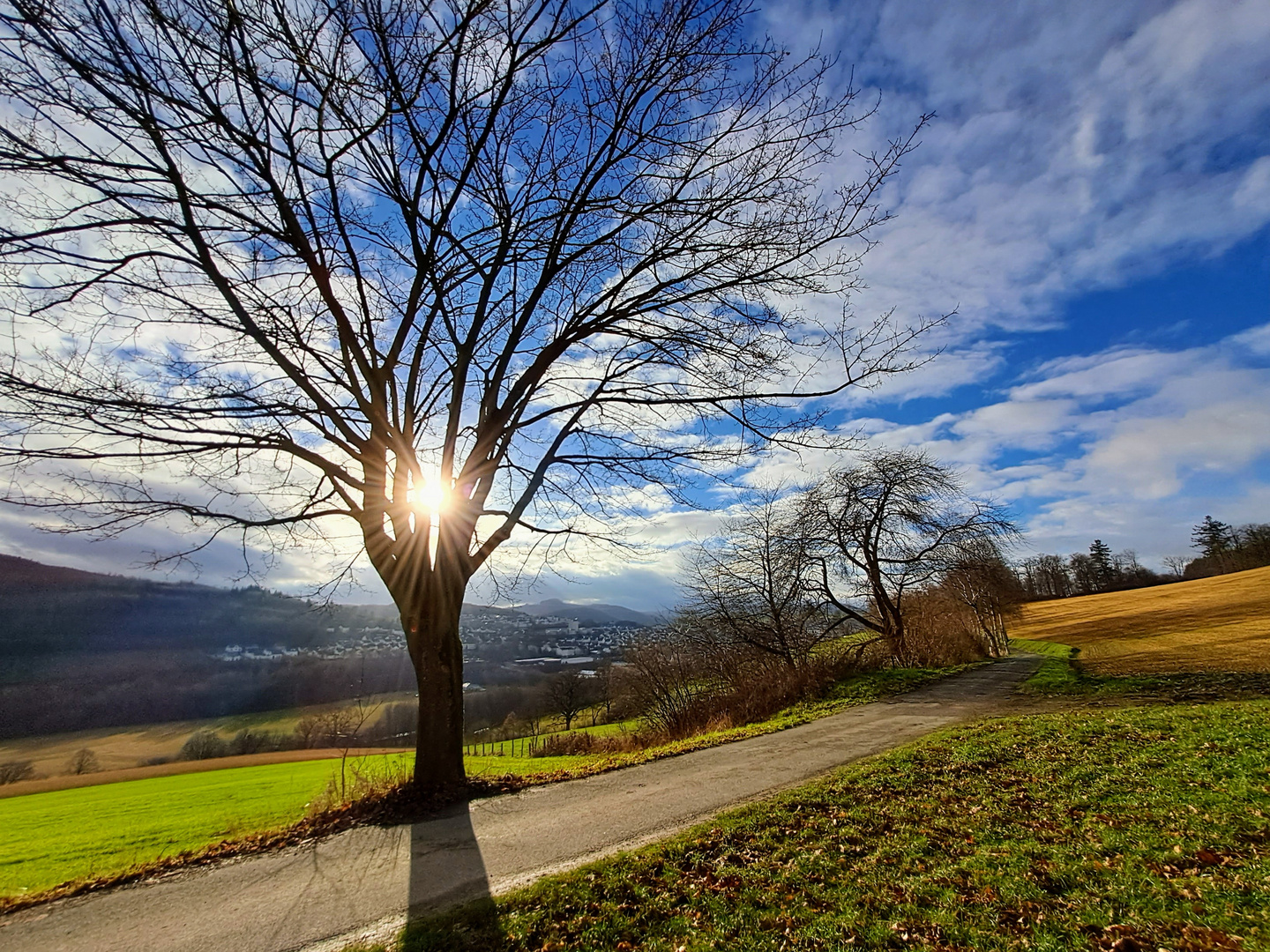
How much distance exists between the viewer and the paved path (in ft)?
13.3

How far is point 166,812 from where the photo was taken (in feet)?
30.5

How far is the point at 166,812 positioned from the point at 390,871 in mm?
7629

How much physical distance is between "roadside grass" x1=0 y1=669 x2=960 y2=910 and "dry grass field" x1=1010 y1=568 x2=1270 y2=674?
9160 millimetres

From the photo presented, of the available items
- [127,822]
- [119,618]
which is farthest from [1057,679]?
[119,618]

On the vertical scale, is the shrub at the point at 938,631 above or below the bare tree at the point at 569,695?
above

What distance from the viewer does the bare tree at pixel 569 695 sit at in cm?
5772

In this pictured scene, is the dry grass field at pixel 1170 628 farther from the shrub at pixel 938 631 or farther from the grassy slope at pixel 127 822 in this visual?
the grassy slope at pixel 127 822

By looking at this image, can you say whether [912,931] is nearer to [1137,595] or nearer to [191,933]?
[191,933]

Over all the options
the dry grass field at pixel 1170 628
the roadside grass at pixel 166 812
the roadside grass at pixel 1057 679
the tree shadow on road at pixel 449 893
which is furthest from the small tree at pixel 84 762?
the dry grass field at pixel 1170 628

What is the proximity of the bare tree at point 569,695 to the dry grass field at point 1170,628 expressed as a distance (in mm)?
43338

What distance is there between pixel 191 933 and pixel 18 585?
154 feet

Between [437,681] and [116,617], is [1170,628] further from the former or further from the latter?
[116,617]

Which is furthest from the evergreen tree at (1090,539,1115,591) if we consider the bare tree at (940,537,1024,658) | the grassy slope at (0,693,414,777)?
the grassy slope at (0,693,414,777)

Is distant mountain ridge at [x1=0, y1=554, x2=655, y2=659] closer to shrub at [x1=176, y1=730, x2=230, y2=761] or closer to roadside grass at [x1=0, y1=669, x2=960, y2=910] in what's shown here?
shrub at [x1=176, y1=730, x2=230, y2=761]
